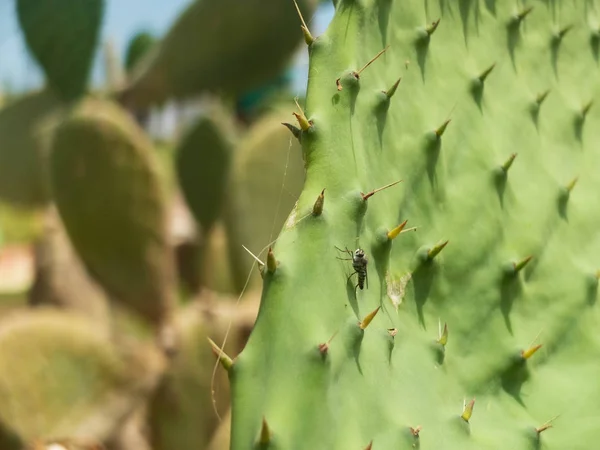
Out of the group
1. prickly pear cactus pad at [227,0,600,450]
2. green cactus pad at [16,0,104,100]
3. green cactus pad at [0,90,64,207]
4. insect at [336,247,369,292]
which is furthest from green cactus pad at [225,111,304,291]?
insect at [336,247,369,292]

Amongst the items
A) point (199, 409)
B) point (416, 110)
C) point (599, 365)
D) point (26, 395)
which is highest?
point (416, 110)

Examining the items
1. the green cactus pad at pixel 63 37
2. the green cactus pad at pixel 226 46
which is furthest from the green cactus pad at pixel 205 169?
the green cactus pad at pixel 63 37

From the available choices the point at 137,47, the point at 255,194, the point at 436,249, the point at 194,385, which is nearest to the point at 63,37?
the point at 255,194

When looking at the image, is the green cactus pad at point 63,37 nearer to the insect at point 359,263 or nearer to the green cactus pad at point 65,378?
the green cactus pad at point 65,378

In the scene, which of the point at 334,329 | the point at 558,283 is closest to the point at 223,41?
the point at 558,283

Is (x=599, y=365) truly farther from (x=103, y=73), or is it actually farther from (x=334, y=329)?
(x=103, y=73)

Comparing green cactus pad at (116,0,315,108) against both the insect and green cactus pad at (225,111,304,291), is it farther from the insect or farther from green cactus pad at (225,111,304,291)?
the insect

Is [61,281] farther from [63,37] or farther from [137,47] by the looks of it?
[137,47]
